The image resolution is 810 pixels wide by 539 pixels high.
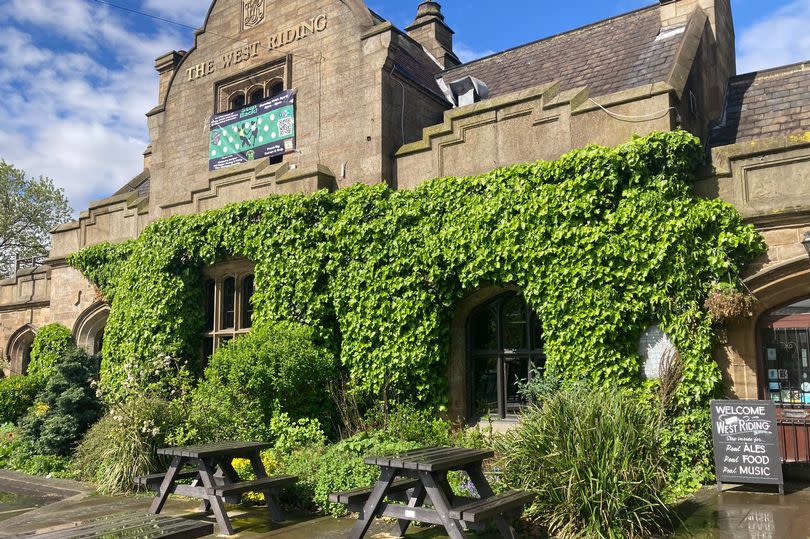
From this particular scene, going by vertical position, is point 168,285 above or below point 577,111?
below

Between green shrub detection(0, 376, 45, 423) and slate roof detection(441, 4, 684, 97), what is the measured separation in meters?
11.8

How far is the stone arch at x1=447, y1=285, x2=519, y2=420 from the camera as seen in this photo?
1074 cm

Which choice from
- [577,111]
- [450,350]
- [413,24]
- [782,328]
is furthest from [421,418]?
[413,24]

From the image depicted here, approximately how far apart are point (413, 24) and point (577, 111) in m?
10.1

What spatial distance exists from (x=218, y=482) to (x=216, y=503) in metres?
0.81

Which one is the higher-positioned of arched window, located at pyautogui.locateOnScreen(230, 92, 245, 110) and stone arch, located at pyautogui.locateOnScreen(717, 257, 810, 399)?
arched window, located at pyautogui.locateOnScreen(230, 92, 245, 110)

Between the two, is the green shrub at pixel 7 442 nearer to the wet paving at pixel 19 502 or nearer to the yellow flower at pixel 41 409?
the yellow flower at pixel 41 409

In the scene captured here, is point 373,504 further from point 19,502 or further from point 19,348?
point 19,348

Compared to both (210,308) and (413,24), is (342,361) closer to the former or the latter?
(210,308)

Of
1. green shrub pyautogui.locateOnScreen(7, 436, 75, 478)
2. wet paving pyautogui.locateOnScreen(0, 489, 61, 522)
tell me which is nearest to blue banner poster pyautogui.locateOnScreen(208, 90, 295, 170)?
green shrub pyautogui.locateOnScreen(7, 436, 75, 478)

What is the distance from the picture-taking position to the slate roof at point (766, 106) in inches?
417

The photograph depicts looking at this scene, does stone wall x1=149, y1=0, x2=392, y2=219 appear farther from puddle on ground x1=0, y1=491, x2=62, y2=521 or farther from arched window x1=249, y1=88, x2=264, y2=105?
puddle on ground x1=0, y1=491, x2=62, y2=521

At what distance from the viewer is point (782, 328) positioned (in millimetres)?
11281

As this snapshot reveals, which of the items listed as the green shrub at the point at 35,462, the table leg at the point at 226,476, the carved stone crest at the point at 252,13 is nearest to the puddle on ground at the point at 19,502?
the green shrub at the point at 35,462
